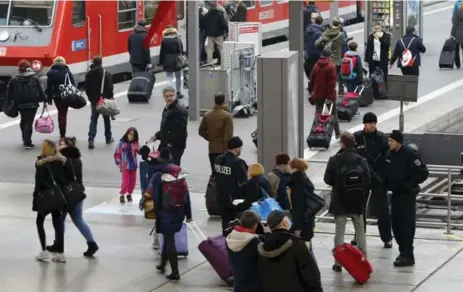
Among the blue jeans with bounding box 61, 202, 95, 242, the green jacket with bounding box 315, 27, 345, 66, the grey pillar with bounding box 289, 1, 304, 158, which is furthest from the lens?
the green jacket with bounding box 315, 27, 345, 66

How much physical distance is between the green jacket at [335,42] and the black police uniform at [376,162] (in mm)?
11189

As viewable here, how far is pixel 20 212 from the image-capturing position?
1798cm

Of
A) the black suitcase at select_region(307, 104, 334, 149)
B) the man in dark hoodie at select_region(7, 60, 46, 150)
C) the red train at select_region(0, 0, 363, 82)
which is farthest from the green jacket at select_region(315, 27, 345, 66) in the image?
the man in dark hoodie at select_region(7, 60, 46, 150)

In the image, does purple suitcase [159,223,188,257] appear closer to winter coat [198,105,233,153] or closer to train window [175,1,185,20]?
winter coat [198,105,233,153]

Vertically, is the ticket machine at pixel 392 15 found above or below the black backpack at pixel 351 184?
above

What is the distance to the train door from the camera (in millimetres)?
28531

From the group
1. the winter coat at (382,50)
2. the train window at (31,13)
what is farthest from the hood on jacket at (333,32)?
the train window at (31,13)

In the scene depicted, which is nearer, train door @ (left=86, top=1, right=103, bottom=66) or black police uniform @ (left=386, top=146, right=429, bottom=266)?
black police uniform @ (left=386, top=146, right=429, bottom=266)

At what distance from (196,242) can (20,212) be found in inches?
116

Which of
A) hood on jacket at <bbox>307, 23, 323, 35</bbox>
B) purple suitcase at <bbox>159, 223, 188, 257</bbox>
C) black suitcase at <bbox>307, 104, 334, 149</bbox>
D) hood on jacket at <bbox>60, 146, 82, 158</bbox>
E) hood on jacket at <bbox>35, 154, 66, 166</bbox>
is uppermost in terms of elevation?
hood on jacket at <bbox>307, 23, 323, 35</bbox>

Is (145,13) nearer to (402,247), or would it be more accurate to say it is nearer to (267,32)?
(267,32)

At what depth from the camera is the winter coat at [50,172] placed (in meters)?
14.7

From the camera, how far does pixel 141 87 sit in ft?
90.4

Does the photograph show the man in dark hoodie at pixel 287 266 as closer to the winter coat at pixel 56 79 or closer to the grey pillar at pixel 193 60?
the winter coat at pixel 56 79
